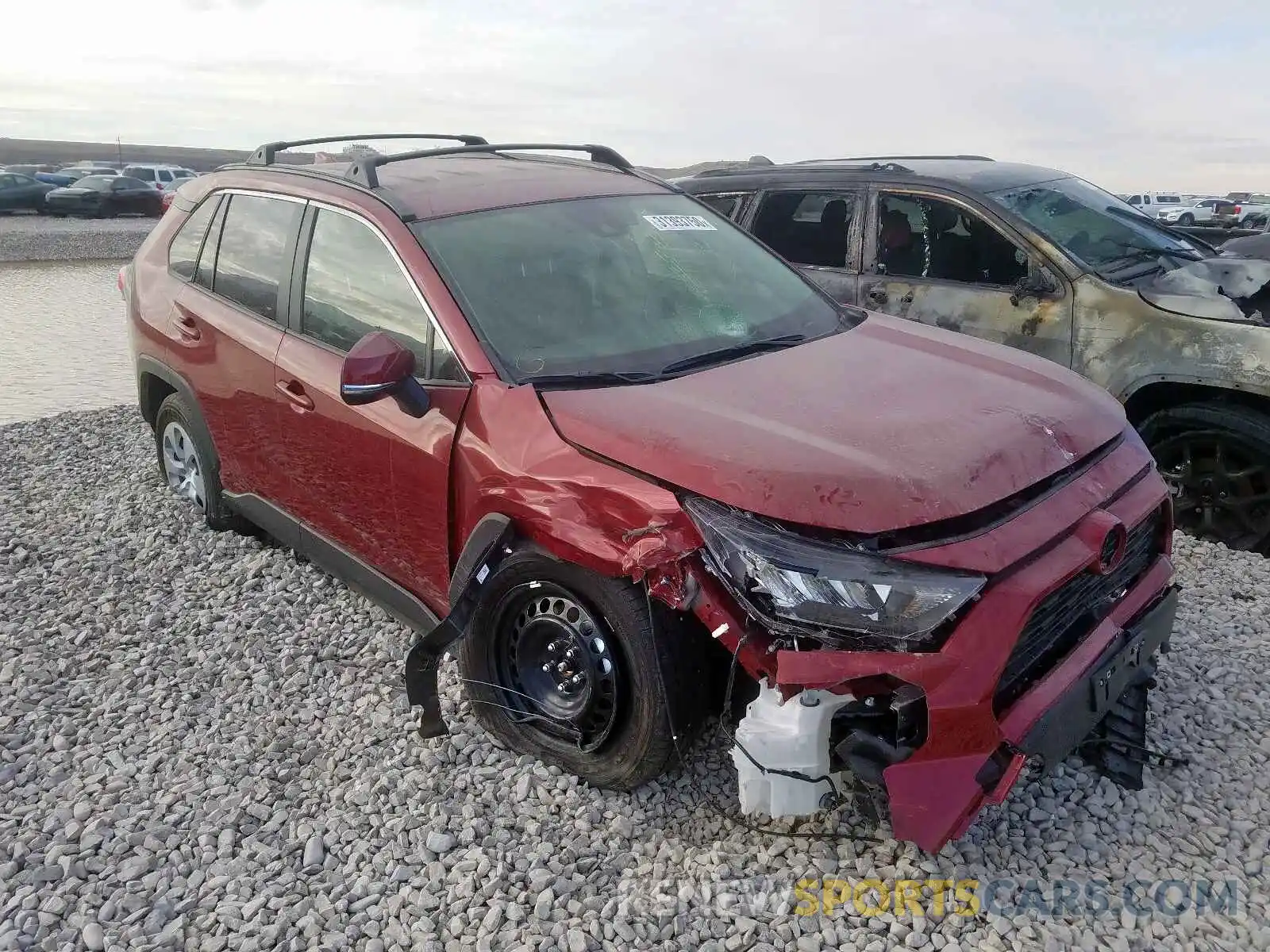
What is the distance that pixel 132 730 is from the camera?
3.58 metres

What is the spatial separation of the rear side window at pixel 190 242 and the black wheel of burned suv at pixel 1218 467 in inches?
184

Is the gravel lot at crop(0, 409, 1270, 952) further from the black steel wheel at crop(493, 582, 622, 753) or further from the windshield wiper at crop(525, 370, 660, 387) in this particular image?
the windshield wiper at crop(525, 370, 660, 387)

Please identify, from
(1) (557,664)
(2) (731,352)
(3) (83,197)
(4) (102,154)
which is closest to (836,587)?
(1) (557,664)

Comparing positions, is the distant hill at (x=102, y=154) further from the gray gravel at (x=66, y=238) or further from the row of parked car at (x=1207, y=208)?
the row of parked car at (x=1207, y=208)

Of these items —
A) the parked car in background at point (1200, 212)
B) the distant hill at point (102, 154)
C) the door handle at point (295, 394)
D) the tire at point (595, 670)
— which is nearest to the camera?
the tire at point (595, 670)

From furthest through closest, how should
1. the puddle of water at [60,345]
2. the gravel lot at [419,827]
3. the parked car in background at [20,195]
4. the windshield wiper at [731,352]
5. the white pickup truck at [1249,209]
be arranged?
the parked car in background at [20,195]
the white pickup truck at [1249,209]
the puddle of water at [60,345]
the windshield wiper at [731,352]
the gravel lot at [419,827]

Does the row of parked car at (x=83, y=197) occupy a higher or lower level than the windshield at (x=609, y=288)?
lower

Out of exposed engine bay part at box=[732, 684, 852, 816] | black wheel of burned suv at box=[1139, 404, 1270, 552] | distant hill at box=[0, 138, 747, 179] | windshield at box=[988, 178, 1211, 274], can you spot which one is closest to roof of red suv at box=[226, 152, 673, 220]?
exposed engine bay part at box=[732, 684, 852, 816]

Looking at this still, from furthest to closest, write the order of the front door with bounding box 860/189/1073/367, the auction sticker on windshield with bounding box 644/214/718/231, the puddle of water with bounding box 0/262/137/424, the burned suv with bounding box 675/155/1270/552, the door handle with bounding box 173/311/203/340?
1. the puddle of water with bounding box 0/262/137/424
2. the front door with bounding box 860/189/1073/367
3. the burned suv with bounding box 675/155/1270/552
4. the door handle with bounding box 173/311/203/340
5. the auction sticker on windshield with bounding box 644/214/718/231

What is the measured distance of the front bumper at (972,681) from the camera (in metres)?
2.33

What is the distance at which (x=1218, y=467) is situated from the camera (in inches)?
186

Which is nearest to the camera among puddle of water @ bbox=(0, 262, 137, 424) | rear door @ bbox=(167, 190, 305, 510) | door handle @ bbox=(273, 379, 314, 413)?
door handle @ bbox=(273, 379, 314, 413)

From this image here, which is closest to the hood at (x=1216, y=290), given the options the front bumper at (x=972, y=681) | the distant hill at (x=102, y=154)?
the front bumper at (x=972, y=681)

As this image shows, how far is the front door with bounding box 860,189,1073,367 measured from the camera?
16.9ft
